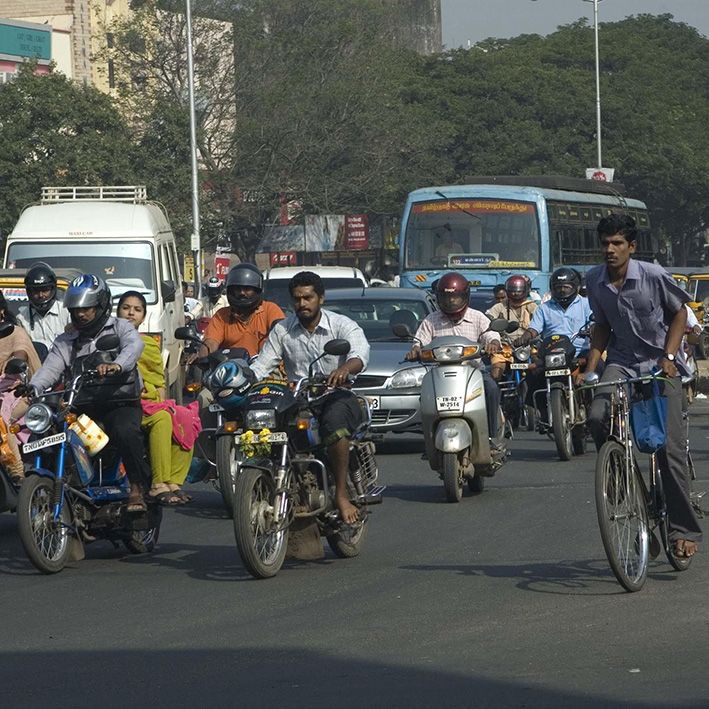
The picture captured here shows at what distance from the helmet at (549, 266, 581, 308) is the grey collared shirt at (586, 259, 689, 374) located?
7.26 metres

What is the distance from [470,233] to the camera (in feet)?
103

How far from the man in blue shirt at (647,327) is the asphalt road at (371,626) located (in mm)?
398

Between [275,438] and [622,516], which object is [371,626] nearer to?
[622,516]

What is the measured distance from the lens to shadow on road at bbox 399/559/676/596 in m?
7.72

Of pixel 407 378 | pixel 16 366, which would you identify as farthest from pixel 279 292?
pixel 16 366

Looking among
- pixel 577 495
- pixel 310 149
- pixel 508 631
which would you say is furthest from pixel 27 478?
pixel 310 149

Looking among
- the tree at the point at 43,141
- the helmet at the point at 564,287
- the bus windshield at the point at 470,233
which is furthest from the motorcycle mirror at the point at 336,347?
the tree at the point at 43,141

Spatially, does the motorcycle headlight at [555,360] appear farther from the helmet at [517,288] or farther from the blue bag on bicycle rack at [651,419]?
the blue bag on bicycle rack at [651,419]

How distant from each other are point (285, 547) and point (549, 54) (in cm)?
6720

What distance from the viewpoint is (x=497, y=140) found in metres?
64.3

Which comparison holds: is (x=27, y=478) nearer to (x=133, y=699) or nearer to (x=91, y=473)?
(x=91, y=473)

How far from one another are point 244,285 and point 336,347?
2.97 metres

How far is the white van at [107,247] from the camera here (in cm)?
2056

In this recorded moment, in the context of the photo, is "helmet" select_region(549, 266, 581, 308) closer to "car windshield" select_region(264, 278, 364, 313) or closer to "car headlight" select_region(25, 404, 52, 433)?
"car windshield" select_region(264, 278, 364, 313)
